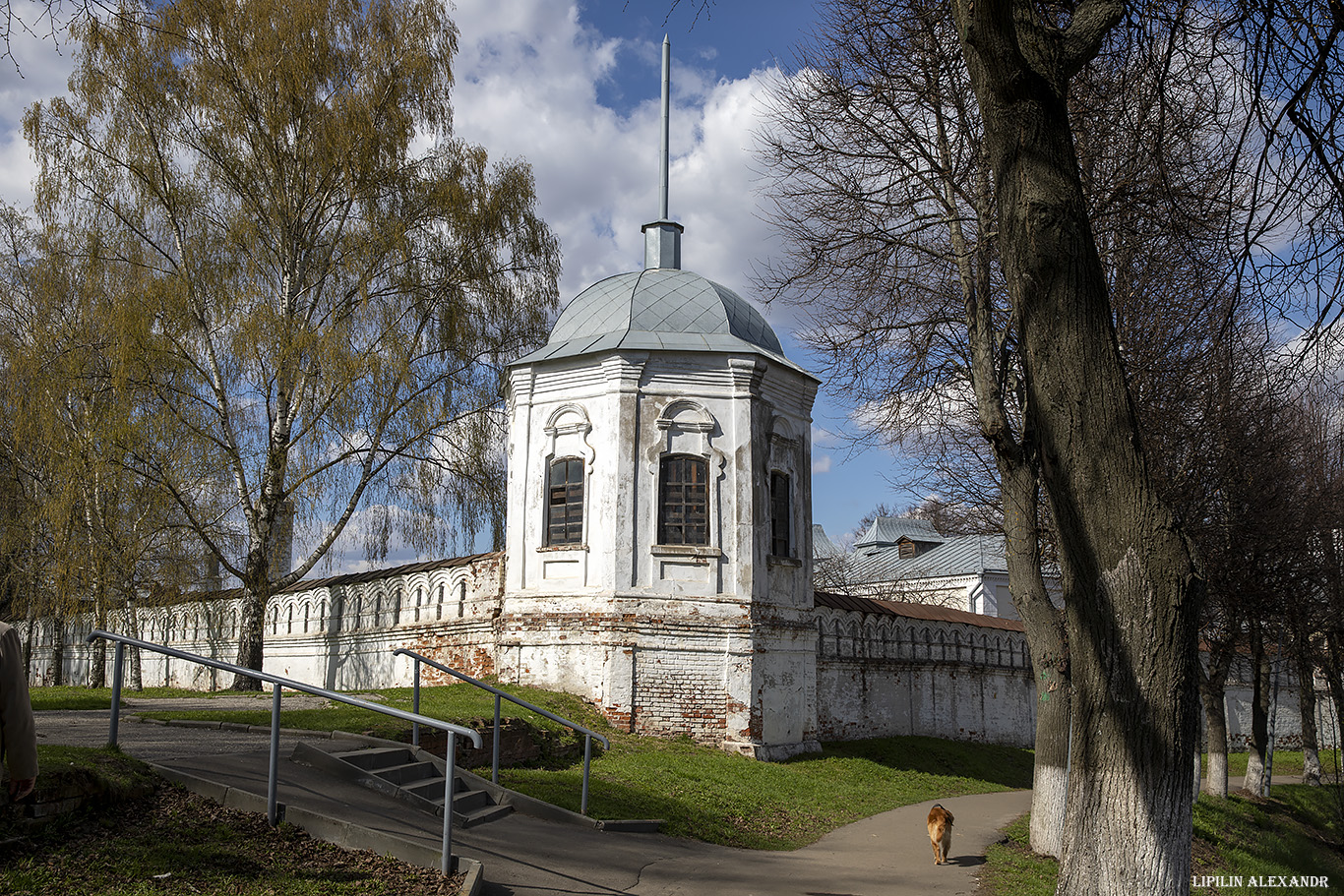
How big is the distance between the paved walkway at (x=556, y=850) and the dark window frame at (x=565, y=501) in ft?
23.4

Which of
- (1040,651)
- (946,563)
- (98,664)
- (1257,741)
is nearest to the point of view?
(1040,651)

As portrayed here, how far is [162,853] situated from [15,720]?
6.15 ft

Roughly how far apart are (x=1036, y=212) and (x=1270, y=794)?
23.1m

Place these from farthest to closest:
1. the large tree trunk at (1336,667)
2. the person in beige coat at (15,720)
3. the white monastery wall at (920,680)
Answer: the large tree trunk at (1336,667) < the white monastery wall at (920,680) < the person in beige coat at (15,720)

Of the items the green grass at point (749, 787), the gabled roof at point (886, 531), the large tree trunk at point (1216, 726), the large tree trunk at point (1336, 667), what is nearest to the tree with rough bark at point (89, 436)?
the green grass at point (749, 787)

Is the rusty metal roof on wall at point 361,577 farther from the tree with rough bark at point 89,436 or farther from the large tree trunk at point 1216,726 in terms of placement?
the large tree trunk at point 1216,726

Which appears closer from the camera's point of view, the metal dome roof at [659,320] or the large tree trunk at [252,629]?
the metal dome roof at [659,320]

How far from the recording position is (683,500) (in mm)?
16516

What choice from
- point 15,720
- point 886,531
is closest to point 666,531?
point 15,720

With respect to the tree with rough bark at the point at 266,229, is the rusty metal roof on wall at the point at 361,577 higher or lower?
lower

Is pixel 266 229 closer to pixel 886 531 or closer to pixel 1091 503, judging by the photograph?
pixel 1091 503

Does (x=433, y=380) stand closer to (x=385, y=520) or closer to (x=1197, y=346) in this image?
(x=385, y=520)

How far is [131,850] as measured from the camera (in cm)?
576

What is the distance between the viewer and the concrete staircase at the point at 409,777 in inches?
322
